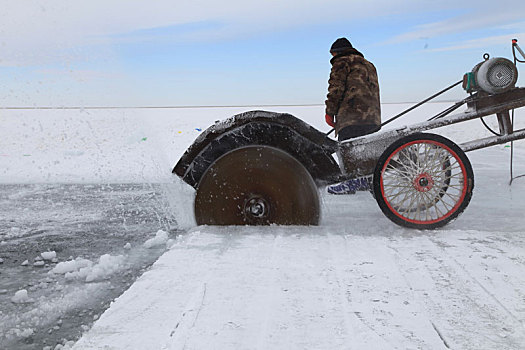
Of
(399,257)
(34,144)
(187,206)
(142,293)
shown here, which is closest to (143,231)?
(187,206)

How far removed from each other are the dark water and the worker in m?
2.14

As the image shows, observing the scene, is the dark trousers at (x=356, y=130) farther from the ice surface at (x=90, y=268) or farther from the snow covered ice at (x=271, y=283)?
the ice surface at (x=90, y=268)

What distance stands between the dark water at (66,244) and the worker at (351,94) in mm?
2143

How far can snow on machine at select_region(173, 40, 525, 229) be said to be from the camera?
13.8 feet

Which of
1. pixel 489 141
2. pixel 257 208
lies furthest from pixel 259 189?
pixel 489 141

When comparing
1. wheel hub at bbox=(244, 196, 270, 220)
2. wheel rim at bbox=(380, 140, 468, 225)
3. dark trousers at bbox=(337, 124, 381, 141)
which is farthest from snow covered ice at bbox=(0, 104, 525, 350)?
dark trousers at bbox=(337, 124, 381, 141)

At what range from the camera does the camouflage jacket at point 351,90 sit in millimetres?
5195

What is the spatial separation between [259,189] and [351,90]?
67.3 inches

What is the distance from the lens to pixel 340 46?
529cm

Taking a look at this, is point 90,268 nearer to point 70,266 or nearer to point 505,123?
point 70,266

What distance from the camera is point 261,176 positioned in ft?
13.9

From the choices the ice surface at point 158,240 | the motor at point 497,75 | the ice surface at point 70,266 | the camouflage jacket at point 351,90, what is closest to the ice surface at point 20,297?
the ice surface at point 70,266

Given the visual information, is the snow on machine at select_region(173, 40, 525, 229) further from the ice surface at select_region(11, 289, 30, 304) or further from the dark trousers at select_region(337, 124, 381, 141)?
the ice surface at select_region(11, 289, 30, 304)

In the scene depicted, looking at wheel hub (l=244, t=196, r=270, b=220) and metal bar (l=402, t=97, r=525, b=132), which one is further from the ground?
metal bar (l=402, t=97, r=525, b=132)
